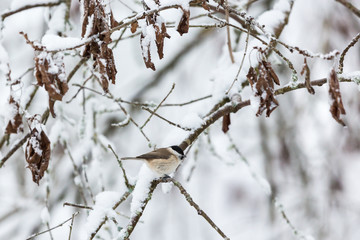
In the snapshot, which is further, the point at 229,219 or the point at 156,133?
the point at 229,219

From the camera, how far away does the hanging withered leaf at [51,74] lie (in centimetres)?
114

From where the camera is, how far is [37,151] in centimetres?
131

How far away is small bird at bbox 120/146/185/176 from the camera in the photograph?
1872mm

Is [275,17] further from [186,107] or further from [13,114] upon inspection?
[186,107]

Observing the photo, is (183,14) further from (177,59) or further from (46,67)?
(177,59)

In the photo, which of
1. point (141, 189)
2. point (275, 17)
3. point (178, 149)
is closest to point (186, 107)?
point (275, 17)

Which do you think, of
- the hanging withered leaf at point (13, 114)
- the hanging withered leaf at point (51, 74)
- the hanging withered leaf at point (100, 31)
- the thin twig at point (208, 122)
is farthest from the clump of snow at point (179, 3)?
the thin twig at point (208, 122)

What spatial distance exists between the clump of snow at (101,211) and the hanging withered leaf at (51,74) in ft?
1.61

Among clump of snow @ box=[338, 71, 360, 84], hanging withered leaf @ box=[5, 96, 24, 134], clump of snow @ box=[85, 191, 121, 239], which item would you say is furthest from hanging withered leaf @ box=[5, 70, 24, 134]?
clump of snow @ box=[338, 71, 360, 84]

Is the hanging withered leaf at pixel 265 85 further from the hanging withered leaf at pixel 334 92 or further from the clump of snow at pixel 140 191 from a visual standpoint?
the clump of snow at pixel 140 191

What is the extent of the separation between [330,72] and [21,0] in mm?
1456

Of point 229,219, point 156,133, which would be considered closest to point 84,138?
point 156,133

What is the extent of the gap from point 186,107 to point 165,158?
1.60 m

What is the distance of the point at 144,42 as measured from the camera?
3.94 ft
